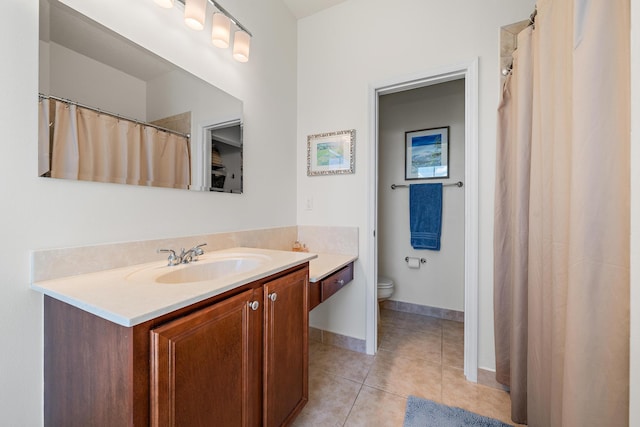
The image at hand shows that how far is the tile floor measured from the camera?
54.9 inches

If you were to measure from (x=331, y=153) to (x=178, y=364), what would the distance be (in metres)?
1.71

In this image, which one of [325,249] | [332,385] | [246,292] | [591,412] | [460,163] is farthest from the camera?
[460,163]

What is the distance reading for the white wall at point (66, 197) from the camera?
791 mm

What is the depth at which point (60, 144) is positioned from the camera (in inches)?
35.4

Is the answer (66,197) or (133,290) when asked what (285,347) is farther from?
(66,197)

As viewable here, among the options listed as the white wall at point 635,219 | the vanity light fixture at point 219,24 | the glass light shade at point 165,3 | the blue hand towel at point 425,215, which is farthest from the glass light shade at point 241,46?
the blue hand towel at point 425,215

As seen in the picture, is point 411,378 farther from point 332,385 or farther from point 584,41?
point 584,41

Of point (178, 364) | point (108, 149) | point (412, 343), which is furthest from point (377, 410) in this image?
point (108, 149)

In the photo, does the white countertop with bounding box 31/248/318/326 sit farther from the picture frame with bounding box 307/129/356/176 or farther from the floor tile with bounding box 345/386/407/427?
the picture frame with bounding box 307/129/356/176

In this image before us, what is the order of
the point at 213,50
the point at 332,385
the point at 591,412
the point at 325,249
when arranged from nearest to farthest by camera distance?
the point at 591,412, the point at 213,50, the point at 332,385, the point at 325,249

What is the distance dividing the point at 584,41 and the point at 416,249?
2253 mm

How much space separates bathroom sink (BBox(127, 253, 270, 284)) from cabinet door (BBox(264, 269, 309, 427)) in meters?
0.16

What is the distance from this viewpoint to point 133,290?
2.44 ft

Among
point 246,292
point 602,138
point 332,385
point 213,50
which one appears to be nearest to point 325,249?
point 332,385
